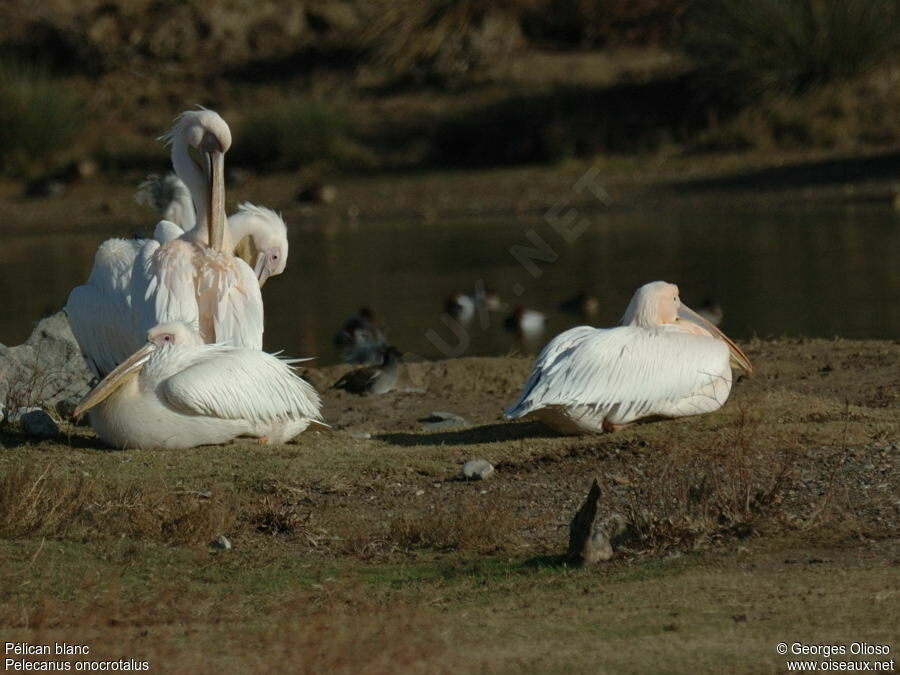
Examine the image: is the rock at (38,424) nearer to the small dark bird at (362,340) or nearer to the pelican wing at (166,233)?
the pelican wing at (166,233)

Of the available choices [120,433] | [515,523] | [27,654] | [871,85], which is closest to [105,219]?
[871,85]

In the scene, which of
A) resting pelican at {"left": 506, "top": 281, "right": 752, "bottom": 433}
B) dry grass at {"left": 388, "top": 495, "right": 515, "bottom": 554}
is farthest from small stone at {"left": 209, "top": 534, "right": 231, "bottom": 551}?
resting pelican at {"left": 506, "top": 281, "right": 752, "bottom": 433}

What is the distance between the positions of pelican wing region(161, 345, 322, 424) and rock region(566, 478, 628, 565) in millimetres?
2167

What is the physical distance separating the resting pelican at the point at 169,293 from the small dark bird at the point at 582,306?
5040 mm

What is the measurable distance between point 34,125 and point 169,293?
56.6 feet

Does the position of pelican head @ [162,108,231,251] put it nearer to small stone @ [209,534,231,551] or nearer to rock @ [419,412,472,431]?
rock @ [419,412,472,431]

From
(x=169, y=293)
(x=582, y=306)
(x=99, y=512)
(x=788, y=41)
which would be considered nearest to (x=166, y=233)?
(x=169, y=293)

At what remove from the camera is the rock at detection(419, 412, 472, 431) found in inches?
313

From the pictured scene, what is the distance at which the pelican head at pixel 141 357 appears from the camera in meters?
6.76

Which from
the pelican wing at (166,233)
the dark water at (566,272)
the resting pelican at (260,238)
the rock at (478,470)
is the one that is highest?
the pelican wing at (166,233)

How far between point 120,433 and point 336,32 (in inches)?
882

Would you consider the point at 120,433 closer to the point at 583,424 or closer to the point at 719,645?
the point at 583,424

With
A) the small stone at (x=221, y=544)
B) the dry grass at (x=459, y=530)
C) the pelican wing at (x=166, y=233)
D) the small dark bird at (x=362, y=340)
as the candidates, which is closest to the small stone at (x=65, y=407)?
the pelican wing at (x=166, y=233)

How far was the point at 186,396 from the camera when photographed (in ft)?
21.9
